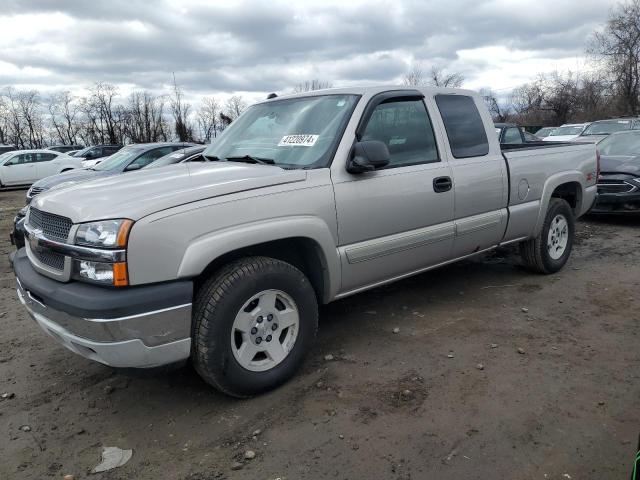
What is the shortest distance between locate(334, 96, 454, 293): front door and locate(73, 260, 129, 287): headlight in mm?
1434

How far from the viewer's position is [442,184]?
4105mm

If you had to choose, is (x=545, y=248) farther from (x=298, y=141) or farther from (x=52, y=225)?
(x=52, y=225)

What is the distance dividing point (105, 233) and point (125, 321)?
1.50 feet

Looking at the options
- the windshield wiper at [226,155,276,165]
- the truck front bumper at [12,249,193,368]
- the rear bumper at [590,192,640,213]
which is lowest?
the rear bumper at [590,192,640,213]

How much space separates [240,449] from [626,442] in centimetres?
Result: 200

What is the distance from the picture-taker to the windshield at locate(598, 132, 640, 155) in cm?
909

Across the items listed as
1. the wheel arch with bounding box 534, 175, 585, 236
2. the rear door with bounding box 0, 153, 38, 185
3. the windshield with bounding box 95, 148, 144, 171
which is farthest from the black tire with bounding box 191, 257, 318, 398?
the rear door with bounding box 0, 153, 38, 185

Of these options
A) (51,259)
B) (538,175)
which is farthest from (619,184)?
(51,259)

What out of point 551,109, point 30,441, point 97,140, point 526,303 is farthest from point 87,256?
point 97,140

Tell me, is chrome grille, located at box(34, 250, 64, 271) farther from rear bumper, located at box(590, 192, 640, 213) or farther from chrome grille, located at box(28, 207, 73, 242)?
rear bumper, located at box(590, 192, 640, 213)

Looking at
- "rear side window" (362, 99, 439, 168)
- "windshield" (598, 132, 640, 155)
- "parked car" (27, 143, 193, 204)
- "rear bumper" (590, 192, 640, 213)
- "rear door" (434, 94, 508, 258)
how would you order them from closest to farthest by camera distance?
"rear side window" (362, 99, 439, 168) < "rear door" (434, 94, 508, 258) < "rear bumper" (590, 192, 640, 213) < "windshield" (598, 132, 640, 155) < "parked car" (27, 143, 193, 204)

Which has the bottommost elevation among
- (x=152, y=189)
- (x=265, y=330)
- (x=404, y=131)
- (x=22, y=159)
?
(x=265, y=330)

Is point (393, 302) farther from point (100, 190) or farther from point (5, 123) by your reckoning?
point (5, 123)

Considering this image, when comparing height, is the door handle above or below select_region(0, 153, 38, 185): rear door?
below
